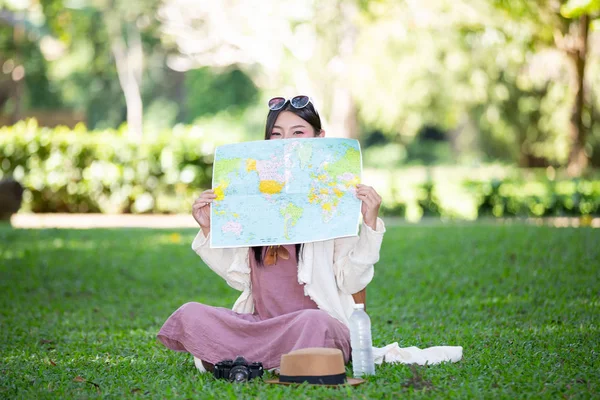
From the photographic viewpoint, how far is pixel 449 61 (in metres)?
23.4

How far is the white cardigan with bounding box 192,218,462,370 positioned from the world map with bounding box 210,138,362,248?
124 mm

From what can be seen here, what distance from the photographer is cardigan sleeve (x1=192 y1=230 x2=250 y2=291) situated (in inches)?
169

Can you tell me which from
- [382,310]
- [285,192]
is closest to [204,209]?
[285,192]

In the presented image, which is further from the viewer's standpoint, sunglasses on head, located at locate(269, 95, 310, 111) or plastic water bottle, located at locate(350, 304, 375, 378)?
sunglasses on head, located at locate(269, 95, 310, 111)

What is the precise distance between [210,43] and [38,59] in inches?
806

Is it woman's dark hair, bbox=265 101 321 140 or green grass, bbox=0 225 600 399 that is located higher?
woman's dark hair, bbox=265 101 321 140

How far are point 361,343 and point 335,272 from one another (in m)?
0.39

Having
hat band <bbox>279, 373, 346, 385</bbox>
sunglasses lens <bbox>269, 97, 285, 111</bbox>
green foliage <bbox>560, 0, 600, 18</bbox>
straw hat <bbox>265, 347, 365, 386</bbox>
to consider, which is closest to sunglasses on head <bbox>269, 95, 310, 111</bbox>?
sunglasses lens <bbox>269, 97, 285, 111</bbox>

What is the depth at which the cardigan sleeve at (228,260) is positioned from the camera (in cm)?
429

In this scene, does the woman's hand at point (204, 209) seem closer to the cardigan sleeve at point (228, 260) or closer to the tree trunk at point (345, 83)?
the cardigan sleeve at point (228, 260)

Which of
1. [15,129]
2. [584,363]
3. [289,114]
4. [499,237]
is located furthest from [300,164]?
[15,129]

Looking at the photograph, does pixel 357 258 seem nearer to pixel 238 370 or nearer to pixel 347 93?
pixel 238 370

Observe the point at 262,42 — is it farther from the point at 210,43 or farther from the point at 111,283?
the point at 111,283

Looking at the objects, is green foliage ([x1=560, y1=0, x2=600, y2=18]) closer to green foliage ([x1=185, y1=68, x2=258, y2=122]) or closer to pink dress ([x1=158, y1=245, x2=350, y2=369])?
pink dress ([x1=158, y1=245, x2=350, y2=369])
